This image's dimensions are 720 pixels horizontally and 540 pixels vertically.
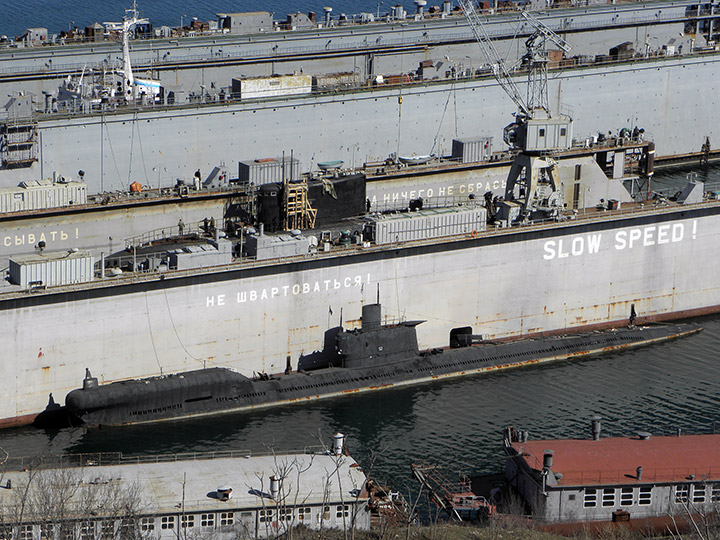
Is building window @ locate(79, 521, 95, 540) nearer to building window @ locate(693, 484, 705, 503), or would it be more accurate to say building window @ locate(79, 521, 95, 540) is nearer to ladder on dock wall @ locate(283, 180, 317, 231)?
building window @ locate(693, 484, 705, 503)

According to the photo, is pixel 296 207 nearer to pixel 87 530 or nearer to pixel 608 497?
pixel 608 497

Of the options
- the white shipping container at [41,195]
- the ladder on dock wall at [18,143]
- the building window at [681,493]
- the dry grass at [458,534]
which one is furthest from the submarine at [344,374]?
the ladder on dock wall at [18,143]

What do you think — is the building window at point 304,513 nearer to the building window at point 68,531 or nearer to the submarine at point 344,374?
the building window at point 68,531

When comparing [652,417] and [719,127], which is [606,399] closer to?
[652,417]

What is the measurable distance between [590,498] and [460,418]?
52.1 feet

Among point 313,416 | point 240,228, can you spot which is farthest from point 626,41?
point 313,416

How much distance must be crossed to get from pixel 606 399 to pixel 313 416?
1772 cm

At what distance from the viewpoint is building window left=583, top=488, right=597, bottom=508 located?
59406 millimetres

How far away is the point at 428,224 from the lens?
8312 cm

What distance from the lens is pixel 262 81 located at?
107 metres

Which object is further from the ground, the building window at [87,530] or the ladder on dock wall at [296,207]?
the ladder on dock wall at [296,207]

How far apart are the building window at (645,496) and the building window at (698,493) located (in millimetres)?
2115

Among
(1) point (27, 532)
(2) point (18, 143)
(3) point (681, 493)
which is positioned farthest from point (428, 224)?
(1) point (27, 532)

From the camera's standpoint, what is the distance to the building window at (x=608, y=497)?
2343 inches
